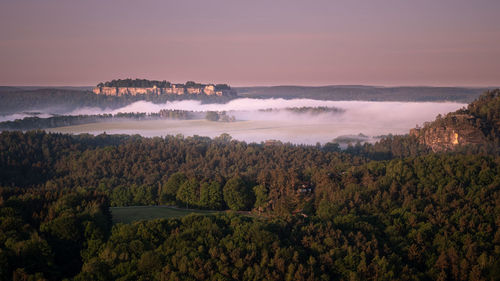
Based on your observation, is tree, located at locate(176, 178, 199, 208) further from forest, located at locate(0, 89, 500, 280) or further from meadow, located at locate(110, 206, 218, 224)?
meadow, located at locate(110, 206, 218, 224)

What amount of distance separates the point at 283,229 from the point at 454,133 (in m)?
71.6

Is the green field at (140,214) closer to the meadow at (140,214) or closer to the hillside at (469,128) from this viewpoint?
the meadow at (140,214)

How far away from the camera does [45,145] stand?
10094 cm

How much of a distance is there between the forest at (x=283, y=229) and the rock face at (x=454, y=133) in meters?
41.7

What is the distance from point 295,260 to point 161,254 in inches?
341

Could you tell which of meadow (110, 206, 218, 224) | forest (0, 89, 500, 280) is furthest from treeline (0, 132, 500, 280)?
meadow (110, 206, 218, 224)

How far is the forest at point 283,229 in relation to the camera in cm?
2862

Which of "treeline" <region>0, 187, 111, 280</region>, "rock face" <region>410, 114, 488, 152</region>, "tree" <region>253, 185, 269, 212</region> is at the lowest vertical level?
"tree" <region>253, 185, 269, 212</region>

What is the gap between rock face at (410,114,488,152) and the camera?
300 ft

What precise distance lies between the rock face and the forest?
137 feet

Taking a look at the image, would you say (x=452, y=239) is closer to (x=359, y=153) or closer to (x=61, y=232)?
(x=61, y=232)

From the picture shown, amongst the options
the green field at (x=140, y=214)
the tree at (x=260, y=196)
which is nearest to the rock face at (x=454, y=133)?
the tree at (x=260, y=196)

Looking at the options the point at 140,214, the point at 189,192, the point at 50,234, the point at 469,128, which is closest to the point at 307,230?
the point at 140,214

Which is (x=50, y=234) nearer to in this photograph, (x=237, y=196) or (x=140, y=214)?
(x=140, y=214)
